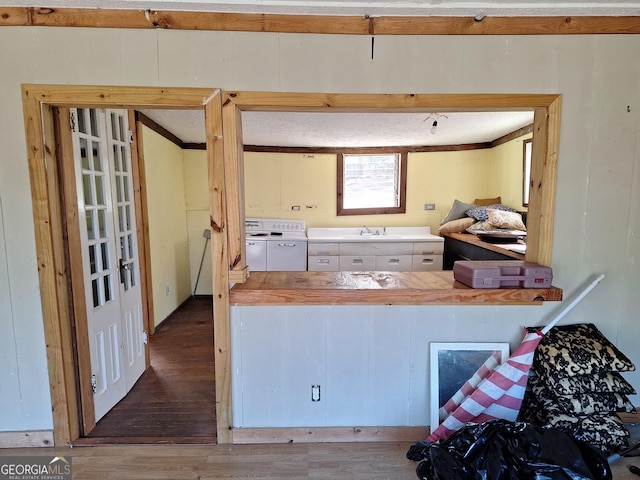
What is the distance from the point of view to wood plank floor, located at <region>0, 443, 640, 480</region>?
1573 millimetres

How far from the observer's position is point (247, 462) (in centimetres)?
165

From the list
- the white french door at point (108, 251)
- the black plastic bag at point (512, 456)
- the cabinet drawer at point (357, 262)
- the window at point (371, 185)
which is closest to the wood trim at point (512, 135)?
the window at point (371, 185)

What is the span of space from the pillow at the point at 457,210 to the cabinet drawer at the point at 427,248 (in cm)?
35

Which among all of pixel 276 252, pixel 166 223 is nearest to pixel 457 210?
pixel 276 252

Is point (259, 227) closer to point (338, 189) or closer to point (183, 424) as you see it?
point (338, 189)

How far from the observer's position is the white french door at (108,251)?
1.91m

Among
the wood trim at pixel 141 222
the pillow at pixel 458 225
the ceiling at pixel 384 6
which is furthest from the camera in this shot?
the pillow at pixel 458 225

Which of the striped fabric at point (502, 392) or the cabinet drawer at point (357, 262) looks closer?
the striped fabric at point (502, 392)

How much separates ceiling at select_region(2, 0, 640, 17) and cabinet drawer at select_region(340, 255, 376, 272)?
9.28 ft

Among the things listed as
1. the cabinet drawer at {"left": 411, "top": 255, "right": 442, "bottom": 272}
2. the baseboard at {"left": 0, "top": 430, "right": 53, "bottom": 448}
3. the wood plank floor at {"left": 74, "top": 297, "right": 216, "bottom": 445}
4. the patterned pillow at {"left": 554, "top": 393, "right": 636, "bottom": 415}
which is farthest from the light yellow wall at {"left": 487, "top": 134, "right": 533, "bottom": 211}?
the baseboard at {"left": 0, "top": 430, "right": 53, "bottom": 448}

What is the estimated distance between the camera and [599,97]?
163 centimetres

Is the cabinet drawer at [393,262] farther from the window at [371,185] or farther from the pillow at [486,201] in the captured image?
the pillow at [486,201]

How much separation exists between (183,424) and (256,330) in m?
0.83

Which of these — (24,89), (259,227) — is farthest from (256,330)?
(259,227)
